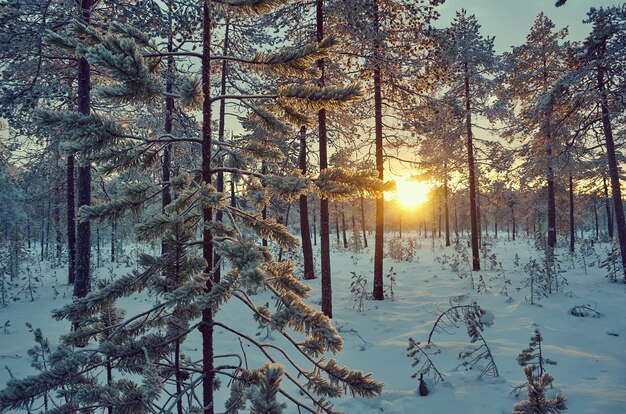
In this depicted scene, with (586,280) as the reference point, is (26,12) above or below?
above

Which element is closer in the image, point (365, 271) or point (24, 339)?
point (24, 339)

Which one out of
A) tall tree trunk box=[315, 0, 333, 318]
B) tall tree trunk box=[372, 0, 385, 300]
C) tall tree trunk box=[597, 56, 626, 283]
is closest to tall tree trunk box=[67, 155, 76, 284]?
tall tree trunk box=[315, 0, 333, 318]

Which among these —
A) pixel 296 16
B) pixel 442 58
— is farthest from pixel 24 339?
pixel 442 58

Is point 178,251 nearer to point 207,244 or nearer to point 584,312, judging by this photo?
point 207,244

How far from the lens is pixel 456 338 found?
260 inches

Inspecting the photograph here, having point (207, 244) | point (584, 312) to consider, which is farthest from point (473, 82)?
point (207, 244)

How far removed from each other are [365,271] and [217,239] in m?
14.4

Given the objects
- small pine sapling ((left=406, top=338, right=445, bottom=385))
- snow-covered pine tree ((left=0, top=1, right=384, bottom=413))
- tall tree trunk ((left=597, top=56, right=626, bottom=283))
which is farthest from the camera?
tall tree trunk ((left=597, top=56, right=626, bottom=283))

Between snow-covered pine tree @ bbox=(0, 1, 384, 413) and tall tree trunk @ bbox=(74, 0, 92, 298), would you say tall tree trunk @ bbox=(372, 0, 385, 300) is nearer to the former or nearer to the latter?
tall tree trunk @ bbox=(74, 0, 92, 298)

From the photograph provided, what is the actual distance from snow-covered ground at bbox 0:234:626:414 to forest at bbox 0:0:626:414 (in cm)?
5

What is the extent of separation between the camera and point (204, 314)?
7.22 ft

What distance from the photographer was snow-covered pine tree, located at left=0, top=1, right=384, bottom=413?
5.63ft

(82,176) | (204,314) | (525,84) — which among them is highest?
(525,84)

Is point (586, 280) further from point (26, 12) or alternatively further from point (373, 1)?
point (26, 12)
